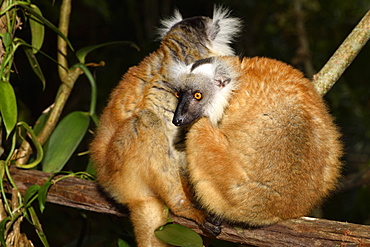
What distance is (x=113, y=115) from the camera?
11.5 ft

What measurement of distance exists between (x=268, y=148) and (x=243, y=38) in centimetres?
513

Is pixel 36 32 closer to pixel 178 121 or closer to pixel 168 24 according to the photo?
pixel 168 24

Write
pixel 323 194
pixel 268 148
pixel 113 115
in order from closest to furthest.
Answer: pixel 268 148 < pixel 323 194 < pixel 113 115

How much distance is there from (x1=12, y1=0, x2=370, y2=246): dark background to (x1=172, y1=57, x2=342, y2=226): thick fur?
11.7 ft

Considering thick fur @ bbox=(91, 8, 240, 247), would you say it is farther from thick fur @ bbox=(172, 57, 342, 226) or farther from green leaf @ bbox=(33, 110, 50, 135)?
green leaf @ bbox=(33, 110, 50, 135)

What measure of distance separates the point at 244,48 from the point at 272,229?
4.96 m

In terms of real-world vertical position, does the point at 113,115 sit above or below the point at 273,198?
below

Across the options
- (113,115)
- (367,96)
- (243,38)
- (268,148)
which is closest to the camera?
(268,148)

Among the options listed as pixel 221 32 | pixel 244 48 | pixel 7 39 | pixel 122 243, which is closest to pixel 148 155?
pixel 122 243

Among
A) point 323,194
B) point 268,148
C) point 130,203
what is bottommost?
point 130,203

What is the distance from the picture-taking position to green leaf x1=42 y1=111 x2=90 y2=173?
3906 mm

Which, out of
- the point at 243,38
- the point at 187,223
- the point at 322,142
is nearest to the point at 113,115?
the point at 187,223

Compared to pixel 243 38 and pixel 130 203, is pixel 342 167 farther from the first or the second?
pixel 243 38

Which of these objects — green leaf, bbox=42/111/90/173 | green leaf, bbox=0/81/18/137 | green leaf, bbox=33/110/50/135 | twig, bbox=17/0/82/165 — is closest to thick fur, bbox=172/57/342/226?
green leaf, bbox=0/81/18/137
